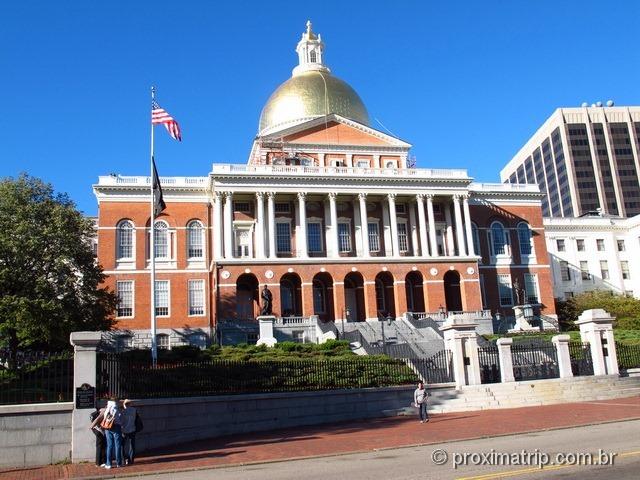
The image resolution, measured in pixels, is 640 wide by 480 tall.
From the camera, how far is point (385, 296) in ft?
176

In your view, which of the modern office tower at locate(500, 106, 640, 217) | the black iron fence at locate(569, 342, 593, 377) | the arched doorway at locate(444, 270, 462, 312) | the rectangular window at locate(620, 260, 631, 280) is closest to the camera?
the black iron fence at locate(569, 342, 593, 377)

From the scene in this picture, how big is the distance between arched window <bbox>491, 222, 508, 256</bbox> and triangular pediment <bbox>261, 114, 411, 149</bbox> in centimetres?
1118

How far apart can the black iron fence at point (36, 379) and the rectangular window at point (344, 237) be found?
122 feet

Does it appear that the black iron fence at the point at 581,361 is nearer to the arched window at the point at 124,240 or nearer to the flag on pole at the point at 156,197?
the flag on pole at the point at 156,197

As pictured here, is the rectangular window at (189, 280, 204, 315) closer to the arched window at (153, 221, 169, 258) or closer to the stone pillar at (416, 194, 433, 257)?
the arched window at (153, 221, 169, 258)

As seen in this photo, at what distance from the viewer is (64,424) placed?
15945 mm

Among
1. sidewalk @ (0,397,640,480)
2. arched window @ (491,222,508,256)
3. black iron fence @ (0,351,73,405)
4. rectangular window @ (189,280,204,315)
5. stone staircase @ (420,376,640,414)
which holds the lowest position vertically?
sidewalk @ (0,397,640,480)

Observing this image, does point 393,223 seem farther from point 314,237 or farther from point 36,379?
point 36,379

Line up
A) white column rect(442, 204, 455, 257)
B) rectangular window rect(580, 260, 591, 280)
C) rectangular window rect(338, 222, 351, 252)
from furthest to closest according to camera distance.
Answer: rectangular window rect(580, 260, 591, 280), white column rect(442, 204, 455, 257), rectangular window rect(338, 222, 351, 252)

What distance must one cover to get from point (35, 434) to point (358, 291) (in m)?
38.7

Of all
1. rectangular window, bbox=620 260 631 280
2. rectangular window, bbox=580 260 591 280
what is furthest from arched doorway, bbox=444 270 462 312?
rectangular window, bbox=620 260 631 280

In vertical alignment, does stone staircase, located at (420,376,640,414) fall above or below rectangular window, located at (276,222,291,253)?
below

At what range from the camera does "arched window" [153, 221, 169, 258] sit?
51.8 metres

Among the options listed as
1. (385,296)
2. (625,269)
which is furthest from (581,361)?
(625,269)
